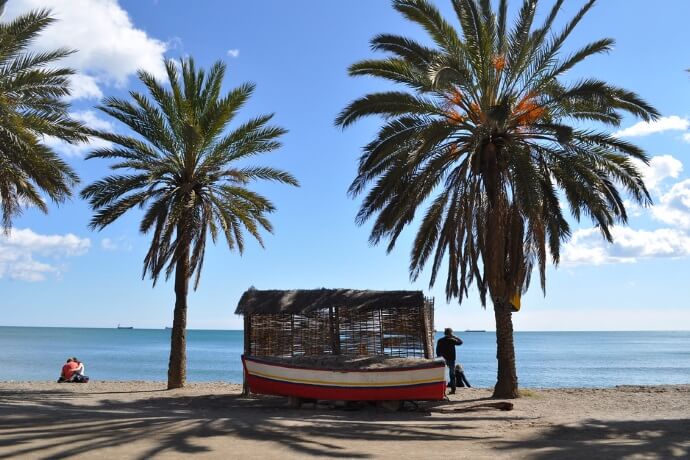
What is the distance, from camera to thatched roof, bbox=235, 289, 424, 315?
636 inches

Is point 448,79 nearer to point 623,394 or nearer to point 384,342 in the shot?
point 384,342

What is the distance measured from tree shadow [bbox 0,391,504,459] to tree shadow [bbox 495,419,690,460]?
1.30m

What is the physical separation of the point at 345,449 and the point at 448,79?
824 centimetres

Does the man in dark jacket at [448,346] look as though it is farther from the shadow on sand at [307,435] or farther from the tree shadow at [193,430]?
the shadow on sand at [307,435]

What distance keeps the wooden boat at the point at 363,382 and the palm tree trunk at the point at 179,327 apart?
196 inches

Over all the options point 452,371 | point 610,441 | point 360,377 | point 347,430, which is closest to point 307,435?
point 347,430

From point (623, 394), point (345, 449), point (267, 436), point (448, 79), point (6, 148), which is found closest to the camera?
point (345, 449)

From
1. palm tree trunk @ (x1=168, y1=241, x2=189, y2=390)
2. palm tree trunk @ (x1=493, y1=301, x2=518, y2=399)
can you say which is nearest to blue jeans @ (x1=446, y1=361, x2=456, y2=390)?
palm tree trunk @ (x1=493, y1=301, x2=518, y2=399)

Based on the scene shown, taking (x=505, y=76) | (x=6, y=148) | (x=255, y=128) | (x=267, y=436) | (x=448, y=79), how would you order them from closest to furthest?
(x=267, y=436) < (x=448, y=79) < (x=6, y=148) < (x=505, y=76) < (x=255, y=128)

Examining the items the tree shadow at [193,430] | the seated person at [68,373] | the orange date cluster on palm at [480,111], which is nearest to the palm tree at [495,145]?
the orange date cluster on palm at [480,111]

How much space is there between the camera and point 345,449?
29.2 ft

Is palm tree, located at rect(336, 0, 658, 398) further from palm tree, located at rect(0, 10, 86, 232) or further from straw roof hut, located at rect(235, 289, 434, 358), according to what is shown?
palm tree, located at rect(0, 10, 86, 232)

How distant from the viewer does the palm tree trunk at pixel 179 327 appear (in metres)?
19.1

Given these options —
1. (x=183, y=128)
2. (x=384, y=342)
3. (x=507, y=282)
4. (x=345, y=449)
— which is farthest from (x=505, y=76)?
(x=345, y=449)
